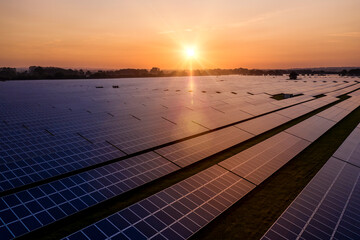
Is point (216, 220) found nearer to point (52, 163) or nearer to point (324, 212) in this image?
point (324, 212)

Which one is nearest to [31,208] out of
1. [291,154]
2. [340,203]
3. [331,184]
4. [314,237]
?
[314,237]

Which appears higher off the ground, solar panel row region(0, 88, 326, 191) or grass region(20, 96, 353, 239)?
solar panel row region(0, 88, 326, 191)

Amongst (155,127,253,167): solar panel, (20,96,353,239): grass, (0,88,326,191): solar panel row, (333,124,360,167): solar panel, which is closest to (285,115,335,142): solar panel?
(333,124,360,167): solar panel

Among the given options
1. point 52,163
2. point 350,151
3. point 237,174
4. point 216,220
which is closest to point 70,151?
point 52,163

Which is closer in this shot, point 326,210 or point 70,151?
point 326,210

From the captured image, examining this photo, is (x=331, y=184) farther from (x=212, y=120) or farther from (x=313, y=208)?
(x=212, y=120)

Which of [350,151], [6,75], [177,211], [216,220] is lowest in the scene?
[216,220]

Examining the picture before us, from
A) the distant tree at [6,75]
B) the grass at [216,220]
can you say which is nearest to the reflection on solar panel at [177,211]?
the grass at [216,220]

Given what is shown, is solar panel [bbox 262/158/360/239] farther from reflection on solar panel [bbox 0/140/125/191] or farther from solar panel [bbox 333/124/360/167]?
reflection on solar panel [bbox 0/140/125/191]
